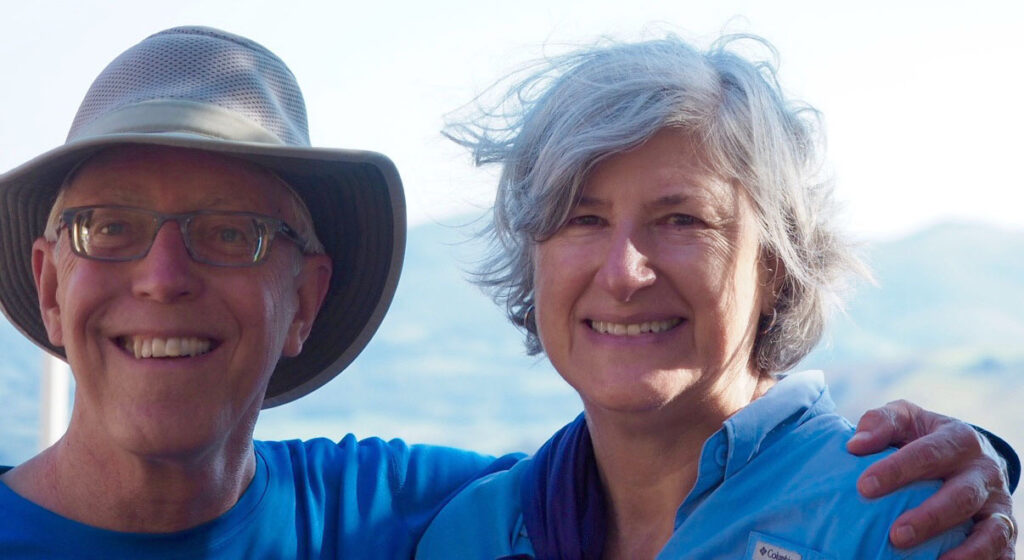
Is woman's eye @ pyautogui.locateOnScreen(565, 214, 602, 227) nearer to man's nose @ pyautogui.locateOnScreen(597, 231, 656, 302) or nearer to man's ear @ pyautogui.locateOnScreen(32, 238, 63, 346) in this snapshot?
man's nose @ pyautogui.locateOnScreen(597, 231, 656, 302)

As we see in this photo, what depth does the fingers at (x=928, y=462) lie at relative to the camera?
1914 mm

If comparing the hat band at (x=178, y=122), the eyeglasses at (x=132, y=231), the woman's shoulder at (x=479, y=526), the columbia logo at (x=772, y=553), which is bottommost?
the columbia logo at (x=772, y=553)

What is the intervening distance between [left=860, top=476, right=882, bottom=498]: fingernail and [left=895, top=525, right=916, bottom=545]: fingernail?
0.28 ft

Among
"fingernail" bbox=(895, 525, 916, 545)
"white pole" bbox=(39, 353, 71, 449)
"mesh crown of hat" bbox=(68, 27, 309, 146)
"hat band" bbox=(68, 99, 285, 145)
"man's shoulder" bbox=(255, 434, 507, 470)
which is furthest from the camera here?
"white pole" bbox=(39, 353, 71, 449)

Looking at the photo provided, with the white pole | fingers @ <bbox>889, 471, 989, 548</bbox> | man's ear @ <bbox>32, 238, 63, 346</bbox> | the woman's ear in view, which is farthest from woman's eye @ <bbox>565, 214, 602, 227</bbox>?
the white pole

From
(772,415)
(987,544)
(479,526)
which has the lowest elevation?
(987,544)

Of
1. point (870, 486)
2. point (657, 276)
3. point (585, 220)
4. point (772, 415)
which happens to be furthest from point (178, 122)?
point (870, 486)

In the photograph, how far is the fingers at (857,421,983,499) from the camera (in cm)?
191

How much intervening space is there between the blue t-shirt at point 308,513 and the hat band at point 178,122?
72 cm

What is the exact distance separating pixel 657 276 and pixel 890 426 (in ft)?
1.72

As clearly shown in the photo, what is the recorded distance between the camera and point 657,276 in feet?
7.19

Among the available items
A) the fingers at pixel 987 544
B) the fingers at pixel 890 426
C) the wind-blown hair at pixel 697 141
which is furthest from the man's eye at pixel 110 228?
the fingers at pixel 987 544

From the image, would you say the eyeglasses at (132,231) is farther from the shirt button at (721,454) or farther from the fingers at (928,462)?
the fingers at (928,462)

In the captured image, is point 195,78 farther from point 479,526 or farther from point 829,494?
point 829,494
